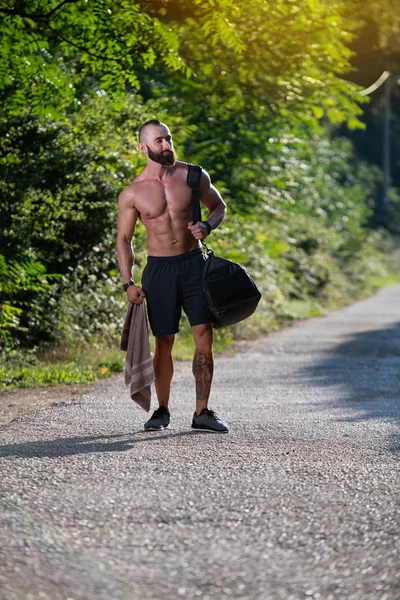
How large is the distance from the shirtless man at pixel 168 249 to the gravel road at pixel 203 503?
44cm

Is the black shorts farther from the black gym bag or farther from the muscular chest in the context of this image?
the muscular chest

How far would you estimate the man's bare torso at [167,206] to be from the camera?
8102mm

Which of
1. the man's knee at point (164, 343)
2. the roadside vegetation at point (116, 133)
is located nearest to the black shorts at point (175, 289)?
the man's knee at point (164, 343)

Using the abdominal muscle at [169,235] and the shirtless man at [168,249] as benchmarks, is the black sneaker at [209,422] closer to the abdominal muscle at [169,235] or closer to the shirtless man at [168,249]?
the shirtless man at [168,249]

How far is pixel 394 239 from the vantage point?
64.3m

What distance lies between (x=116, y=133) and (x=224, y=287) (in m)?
6.22

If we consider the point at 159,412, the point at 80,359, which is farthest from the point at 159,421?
the point at 80,359

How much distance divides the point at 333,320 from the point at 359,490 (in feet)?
59.0

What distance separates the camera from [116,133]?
1380 cm

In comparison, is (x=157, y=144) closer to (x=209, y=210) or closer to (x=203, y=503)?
(x=209, y=210)

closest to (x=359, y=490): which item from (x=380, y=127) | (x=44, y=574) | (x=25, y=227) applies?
(x=44, y=574)

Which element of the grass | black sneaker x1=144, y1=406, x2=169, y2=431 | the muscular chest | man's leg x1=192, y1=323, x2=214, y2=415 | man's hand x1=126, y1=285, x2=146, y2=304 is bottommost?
black sneaker x1=144, y1=406, x2=169, y2=431

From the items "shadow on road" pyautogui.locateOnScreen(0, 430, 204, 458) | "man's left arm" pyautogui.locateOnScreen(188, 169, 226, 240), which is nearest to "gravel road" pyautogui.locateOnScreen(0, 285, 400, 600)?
"shadow on road" pyautogui.locateOnScreen(0, 430, 204, 458)

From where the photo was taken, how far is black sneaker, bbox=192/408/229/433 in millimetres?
8016
